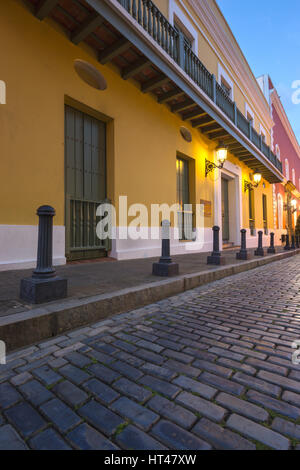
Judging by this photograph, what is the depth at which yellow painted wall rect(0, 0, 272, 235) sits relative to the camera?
4.07 m

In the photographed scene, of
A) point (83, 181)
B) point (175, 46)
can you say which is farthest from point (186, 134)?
point (83, 181)

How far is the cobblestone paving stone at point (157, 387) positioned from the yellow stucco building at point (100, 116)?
2.88 metres

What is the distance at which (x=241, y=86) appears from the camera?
12430 millimetres

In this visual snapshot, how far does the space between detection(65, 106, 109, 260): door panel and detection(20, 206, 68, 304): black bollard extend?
2.67 metres

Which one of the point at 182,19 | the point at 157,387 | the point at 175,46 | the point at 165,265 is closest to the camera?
the point at 157,387

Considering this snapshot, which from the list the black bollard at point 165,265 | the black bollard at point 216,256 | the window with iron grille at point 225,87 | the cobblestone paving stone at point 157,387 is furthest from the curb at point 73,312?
the window with iron grille at point 225,87

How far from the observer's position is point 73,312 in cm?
223

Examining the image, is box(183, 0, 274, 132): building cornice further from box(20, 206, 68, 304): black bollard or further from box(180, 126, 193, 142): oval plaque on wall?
box(20, 206, 68, 304): black bollard

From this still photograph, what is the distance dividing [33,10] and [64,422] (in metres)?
6.14

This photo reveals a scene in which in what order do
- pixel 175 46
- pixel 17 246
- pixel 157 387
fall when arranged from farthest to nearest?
pixel 175 46 < pixel 17 246 < pixel 157 387

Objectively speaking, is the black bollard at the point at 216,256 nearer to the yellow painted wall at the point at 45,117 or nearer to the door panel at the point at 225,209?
the yellow painted wall at the point at 45,117

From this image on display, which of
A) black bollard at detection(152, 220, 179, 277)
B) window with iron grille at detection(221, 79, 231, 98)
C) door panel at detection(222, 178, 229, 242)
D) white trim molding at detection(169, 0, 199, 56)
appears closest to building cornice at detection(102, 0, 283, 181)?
white trim molding at detection(169, 0, 199, 56)

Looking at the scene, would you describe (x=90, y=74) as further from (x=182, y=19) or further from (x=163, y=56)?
(x=182, y=19)

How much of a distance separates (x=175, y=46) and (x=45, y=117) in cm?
442
